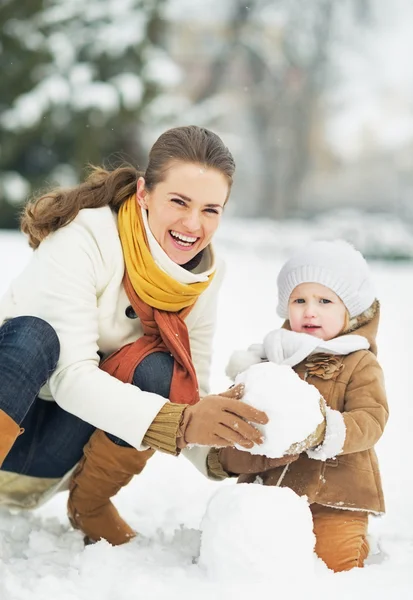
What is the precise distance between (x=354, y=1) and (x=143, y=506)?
10.2 m


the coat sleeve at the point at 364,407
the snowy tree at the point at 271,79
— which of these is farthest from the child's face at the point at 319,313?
the snowy tree at the point at 271,79

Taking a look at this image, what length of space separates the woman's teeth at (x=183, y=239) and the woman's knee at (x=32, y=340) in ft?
1.23

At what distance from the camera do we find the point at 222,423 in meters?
1.59

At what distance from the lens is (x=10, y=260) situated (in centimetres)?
483

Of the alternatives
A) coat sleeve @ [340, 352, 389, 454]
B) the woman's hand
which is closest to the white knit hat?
coat sleeve @ [340, 352, 389, 454]

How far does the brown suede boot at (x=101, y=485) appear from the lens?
1900 mm

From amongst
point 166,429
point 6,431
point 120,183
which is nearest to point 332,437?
point 166,429

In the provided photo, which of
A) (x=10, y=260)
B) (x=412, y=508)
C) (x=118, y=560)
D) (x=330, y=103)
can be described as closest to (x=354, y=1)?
(x=330, y=103)

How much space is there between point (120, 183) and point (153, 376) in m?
0.52

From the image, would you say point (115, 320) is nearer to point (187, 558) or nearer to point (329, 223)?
point (187, 558)

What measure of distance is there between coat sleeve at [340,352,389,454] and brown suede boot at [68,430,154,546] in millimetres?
509

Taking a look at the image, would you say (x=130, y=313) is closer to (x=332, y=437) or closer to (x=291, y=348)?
(x=291, y=348)

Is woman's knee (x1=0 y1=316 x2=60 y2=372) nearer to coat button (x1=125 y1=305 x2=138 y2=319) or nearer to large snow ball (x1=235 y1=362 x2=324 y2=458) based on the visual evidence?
coat button (x1=125 y1=305 x2=138 y2=319)

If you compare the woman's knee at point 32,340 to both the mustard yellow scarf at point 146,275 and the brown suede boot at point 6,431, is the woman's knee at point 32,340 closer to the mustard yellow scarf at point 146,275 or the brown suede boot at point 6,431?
the brown suede boot at point 6,431
